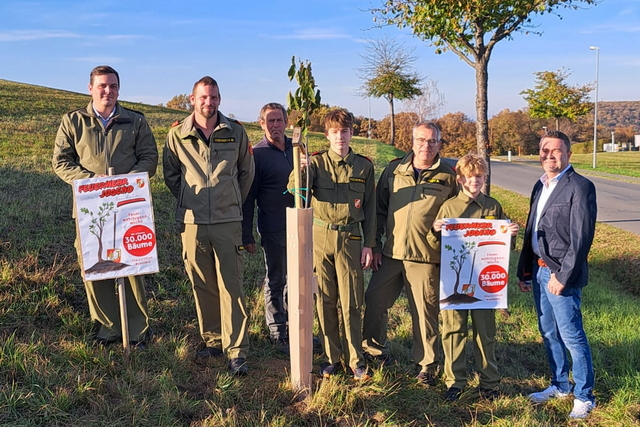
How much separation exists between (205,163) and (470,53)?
5.92m

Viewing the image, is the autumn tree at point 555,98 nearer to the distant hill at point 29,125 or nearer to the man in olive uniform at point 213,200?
the distant hill at point 29,125

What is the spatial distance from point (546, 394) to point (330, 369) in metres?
1.75

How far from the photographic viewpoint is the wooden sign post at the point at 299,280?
367 cm

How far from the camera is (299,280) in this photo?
373 cm

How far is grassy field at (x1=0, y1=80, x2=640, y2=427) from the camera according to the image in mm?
3605

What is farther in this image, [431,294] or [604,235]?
[604,235]

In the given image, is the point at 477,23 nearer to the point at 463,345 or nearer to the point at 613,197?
the point at 463,345

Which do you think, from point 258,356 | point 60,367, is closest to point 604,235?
point 258,356

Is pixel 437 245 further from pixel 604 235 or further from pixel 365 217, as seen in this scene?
pixel 604 235

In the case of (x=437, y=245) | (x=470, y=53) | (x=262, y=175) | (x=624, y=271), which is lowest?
A: (x=624, y=271)

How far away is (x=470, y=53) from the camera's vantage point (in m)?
8.52

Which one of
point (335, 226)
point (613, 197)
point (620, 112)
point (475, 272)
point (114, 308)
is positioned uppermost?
point (620, 112)

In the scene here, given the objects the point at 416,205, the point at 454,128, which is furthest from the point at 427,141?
the point at 454,128

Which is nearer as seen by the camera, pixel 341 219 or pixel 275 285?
pixel 341 219
